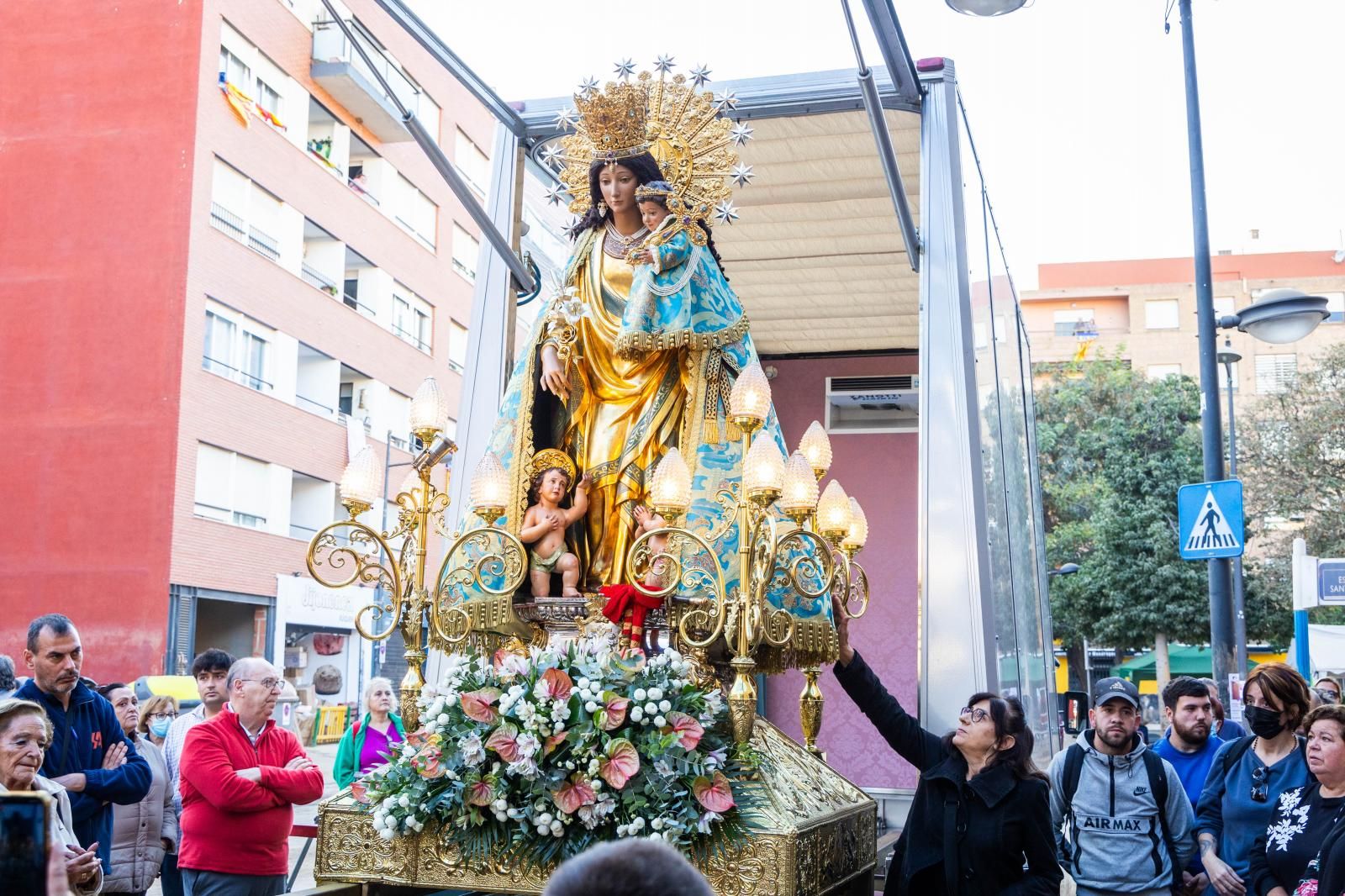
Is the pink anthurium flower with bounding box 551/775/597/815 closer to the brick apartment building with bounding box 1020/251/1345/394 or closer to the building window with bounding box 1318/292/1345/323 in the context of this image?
the brick apartment building with bounding box 1020/251/1345/394

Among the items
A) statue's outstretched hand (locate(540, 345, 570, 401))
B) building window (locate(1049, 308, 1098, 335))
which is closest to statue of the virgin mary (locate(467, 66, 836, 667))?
statue's outstretched hand (locate(540, 345, 570, 401))

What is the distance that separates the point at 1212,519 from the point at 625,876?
7.92 m

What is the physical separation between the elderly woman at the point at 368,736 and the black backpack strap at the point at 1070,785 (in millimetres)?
3903

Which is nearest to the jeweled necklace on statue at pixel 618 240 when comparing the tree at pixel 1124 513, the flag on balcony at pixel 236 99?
the flag on balcony at pixel 236 99

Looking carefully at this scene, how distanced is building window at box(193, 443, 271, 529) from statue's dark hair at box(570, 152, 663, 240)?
58.3ft

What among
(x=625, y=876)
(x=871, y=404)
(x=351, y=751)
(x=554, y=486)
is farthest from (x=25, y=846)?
(x=871, y=404)

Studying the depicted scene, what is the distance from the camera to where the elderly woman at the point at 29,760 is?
406 centimetres

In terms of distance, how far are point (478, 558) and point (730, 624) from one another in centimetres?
143

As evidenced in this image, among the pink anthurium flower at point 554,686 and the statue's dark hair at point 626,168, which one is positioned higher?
the statue's dark hair at point 626,168

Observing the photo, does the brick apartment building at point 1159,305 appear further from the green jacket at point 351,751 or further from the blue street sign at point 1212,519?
the green jacket at point 351,751

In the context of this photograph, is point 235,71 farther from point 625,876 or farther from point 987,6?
point 625,876

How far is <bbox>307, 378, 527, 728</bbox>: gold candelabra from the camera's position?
5.80 m

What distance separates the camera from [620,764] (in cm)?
499

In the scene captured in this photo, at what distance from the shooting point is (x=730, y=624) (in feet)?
17.7
